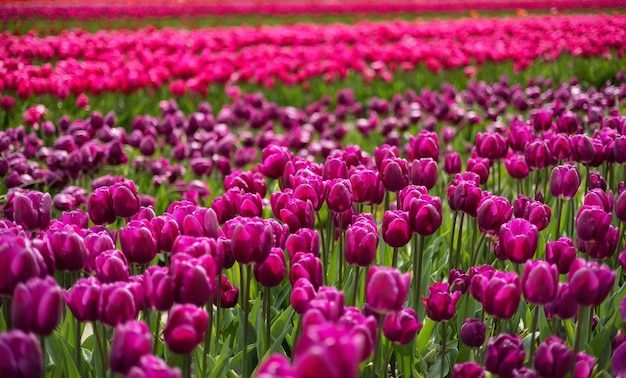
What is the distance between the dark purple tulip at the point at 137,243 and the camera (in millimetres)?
1759

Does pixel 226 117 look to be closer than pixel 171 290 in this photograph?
No

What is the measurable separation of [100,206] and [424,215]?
1008mm

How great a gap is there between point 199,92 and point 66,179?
3.32 metres

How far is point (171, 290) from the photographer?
1423 mm

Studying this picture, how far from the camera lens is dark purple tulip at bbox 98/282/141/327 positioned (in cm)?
137

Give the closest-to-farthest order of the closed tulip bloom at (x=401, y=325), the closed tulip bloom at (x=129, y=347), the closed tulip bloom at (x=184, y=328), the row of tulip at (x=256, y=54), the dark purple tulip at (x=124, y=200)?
the closed tulip bloom at (x=129, y=347), the closed tulip bloom at (x=184, y=328), the closed tulip bloom at (x=401, y=325), the dark purple tulip at (x=124, y=200), the row of tulip at (x=256, y=54)

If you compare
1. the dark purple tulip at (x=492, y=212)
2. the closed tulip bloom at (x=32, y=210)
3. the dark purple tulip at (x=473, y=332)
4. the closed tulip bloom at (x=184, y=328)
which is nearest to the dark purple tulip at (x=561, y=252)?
the dark purple tulip at (x=492, y=212)

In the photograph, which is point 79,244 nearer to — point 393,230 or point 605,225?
point 393,230

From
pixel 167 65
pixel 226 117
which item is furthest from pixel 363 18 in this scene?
pixel 226 117

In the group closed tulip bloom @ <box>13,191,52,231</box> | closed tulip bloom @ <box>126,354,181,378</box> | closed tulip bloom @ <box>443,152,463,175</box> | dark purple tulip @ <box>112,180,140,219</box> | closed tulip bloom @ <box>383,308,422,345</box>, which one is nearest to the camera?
closed tulip bloom @ <box>126,354,181,378</box>

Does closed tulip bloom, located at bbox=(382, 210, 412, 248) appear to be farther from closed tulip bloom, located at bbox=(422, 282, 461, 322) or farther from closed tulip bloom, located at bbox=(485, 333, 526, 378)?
closed tulip bloom, located at bbox=(485, 333, 526, 378)

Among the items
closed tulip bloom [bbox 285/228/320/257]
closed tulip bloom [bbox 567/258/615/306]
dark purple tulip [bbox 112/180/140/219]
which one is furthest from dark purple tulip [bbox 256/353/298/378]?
dark purple tulip [bbox 112/180/140/219]

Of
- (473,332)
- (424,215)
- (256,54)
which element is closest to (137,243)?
(424,215)

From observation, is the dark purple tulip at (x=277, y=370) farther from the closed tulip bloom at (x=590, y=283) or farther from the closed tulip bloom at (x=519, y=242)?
the closed tulip bloom at (x=519, y=242)
